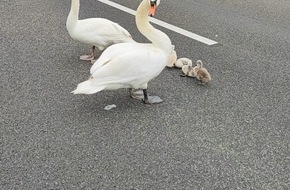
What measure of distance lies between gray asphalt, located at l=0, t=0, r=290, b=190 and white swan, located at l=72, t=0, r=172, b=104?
28 cm

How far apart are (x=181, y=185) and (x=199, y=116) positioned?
901 mm

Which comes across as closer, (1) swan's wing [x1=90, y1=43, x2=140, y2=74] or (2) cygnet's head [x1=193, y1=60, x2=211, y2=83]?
(1) swan's wing [x1=90, y1=43, x2=140, y2=74]

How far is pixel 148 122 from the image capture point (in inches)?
128

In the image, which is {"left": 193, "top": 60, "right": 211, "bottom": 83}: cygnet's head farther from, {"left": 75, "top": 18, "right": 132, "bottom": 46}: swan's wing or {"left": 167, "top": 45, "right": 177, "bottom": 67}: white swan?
{"left": 75, "top": 18, "right": 132, "bottom": 46}: swan's wing

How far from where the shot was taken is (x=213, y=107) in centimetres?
352

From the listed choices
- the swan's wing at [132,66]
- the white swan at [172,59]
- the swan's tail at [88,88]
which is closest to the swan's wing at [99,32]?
the white swan at [172,59]

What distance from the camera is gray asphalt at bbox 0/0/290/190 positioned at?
2.67 metres

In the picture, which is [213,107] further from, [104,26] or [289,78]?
[104,26]

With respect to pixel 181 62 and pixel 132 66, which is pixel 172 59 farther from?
pixel 132 66

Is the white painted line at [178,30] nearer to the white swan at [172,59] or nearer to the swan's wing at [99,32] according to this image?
A: the white swan at [172,59]

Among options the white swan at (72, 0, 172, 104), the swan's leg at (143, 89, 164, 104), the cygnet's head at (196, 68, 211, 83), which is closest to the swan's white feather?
the white swan at (72, 0, 172, 104)

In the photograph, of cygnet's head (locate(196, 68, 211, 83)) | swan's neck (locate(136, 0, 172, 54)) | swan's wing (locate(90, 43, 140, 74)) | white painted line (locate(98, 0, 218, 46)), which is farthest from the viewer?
white painted line (locate(98, 0, 218, 46))

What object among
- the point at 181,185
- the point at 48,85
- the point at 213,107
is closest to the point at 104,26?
the point at 48,85

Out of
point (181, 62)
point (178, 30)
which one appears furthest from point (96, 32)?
point (178, 30)
